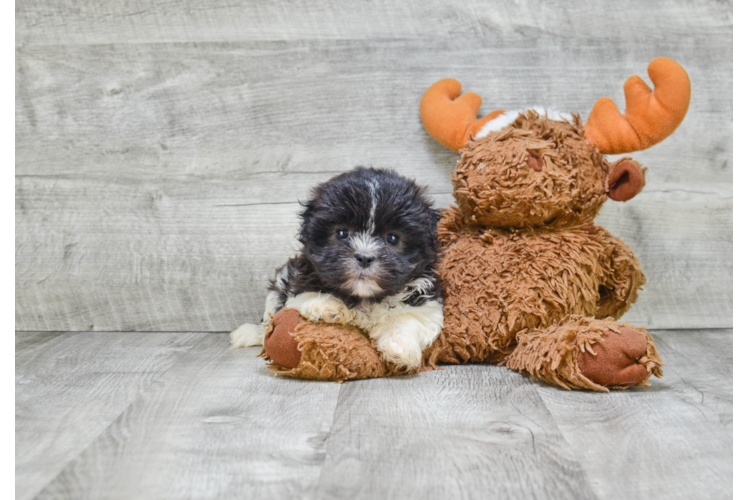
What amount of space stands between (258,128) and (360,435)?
1412 millimetres

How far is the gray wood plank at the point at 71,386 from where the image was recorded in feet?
4.29

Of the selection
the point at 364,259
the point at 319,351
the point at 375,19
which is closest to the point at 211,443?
the point at 319,351

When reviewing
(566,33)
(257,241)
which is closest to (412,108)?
(566,33)

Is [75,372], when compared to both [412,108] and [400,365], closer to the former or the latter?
[400,365]

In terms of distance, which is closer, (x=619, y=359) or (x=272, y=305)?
(x=619, y=359)

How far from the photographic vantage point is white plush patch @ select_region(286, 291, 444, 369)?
1.78 m

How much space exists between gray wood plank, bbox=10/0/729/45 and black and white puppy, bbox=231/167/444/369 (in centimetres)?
82

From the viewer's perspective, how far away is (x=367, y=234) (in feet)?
5.69

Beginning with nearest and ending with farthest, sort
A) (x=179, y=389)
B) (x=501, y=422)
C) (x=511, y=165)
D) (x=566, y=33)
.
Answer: (x=501, y=422)
(x=179, y=389)
(x=511, y=165)
(x=566, y=33)

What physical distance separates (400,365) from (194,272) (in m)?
1.06

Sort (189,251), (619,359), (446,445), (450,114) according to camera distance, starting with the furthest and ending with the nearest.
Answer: (189,251), (450,114), (619,359), (446,445)

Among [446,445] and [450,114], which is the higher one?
[450,114]

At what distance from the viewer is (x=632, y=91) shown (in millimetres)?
1957

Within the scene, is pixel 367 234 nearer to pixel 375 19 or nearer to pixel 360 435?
pixel 360 435
